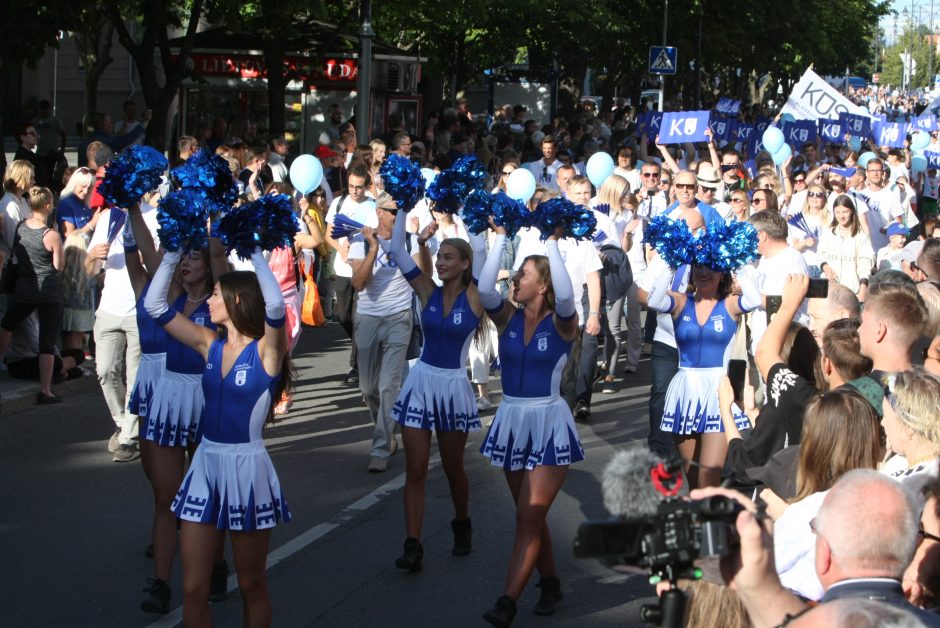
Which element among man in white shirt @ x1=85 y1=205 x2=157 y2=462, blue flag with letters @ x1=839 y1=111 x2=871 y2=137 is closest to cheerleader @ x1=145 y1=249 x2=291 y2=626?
man in white shirt @ x1=85 y1=205 x2=157 y2=462

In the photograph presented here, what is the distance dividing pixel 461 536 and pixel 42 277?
530cm

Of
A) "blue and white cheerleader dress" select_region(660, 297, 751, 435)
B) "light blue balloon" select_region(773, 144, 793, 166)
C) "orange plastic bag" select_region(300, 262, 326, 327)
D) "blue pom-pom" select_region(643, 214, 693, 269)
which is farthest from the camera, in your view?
"light blue balloon" select_region(773, 144, 793, 166)

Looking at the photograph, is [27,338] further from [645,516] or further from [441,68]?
[441,68]

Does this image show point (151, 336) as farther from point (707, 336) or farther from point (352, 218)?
point (352, 218)

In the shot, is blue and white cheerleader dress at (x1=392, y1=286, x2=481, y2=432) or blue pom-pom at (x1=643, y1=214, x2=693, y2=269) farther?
blue pom-pom at (x1=643, y1=214, x2=693, y2=269)

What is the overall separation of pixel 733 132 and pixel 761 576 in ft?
71.9

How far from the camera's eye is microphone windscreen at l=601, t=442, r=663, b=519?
3.05 metres

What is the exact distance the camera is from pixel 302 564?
730 cm

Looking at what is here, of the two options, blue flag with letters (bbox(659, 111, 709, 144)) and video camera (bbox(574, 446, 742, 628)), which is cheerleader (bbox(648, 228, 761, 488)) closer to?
video camera (bbox(574, 446, 742, 628))

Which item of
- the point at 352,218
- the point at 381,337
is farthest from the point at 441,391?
the point at 352,218

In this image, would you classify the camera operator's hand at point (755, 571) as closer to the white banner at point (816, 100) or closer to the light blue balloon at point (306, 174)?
the light blue balloon at point (306, 174)

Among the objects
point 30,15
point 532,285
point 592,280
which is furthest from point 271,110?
point 532,285

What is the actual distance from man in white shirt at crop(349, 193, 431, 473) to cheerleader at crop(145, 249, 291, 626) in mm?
3451

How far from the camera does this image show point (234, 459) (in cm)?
570
